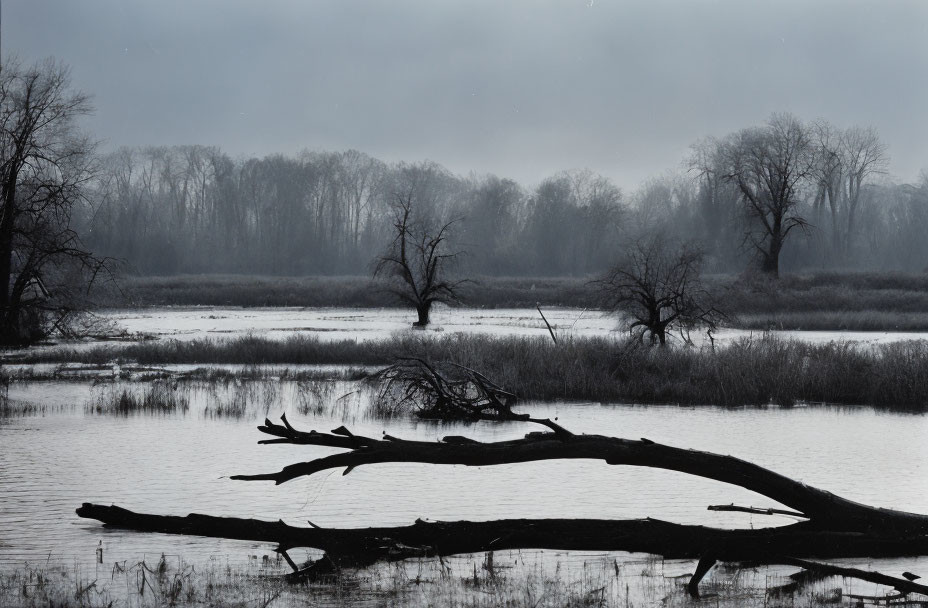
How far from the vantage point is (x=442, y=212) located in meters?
100

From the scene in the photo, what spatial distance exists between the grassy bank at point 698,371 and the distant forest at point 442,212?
51.5m

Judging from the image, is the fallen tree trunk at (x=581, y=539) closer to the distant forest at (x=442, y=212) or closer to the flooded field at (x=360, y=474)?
the flooded field at (x=360, y=474)

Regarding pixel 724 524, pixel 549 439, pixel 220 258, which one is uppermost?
pixel 220 258

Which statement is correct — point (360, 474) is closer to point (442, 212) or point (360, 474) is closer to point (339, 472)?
point (339, 472)

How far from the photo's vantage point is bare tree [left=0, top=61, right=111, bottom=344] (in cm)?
3072

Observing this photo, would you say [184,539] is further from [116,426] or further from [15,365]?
[15,365]

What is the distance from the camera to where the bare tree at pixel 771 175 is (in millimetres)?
63406

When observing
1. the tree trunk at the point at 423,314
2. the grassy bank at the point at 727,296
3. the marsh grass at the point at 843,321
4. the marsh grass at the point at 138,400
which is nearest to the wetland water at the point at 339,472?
the marsh grass at the point at 138,400

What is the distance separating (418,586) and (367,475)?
21.6ft

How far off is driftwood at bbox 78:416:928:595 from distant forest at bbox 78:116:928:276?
69630 mm

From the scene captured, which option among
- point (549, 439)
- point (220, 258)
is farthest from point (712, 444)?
point (220, 258)

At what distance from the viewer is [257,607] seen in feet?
25.9

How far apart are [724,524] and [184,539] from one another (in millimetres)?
6363

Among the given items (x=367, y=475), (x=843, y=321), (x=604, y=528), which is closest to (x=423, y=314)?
(x=843, y=321)
